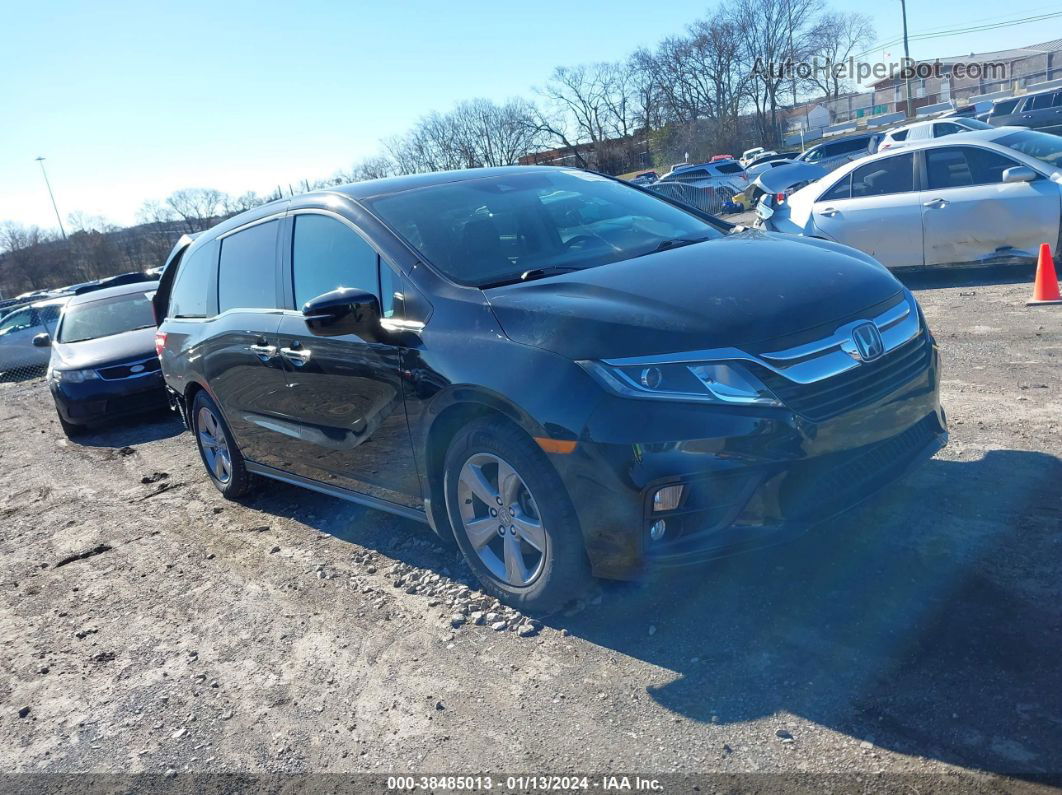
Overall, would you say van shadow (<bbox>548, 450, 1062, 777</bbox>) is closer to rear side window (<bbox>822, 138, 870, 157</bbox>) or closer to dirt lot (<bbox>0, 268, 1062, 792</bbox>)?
dirt lot (<bbox>0, 268, 1062, 792</bbox>)

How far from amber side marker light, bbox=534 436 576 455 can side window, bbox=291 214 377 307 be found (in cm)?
130

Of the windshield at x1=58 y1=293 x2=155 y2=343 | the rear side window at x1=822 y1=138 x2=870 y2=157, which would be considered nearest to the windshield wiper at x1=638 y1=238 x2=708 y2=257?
the windshield at x1=58 y1=293 x2=155 y2=343

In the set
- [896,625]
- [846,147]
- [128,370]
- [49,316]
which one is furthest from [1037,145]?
[49,316]

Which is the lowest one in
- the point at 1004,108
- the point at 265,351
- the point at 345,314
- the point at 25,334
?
the point at 25,334

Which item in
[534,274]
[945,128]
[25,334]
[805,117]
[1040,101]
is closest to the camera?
[534,274]

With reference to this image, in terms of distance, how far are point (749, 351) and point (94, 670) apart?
126 inches

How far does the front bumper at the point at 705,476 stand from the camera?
2.95 m

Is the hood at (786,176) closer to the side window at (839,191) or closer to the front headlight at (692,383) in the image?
the side window at (839,191)

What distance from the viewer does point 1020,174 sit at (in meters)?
8.35

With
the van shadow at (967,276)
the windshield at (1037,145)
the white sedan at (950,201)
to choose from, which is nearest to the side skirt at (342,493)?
the van shadow at (967,276)

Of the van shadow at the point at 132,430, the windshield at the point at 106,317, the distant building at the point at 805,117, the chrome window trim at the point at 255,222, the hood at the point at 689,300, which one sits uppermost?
the distant building at the point at 805,117

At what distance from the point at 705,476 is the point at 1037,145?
8209 mm

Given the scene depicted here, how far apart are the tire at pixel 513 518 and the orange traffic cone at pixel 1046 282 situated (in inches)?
249

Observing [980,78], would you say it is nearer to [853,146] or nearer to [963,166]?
[853,146]
